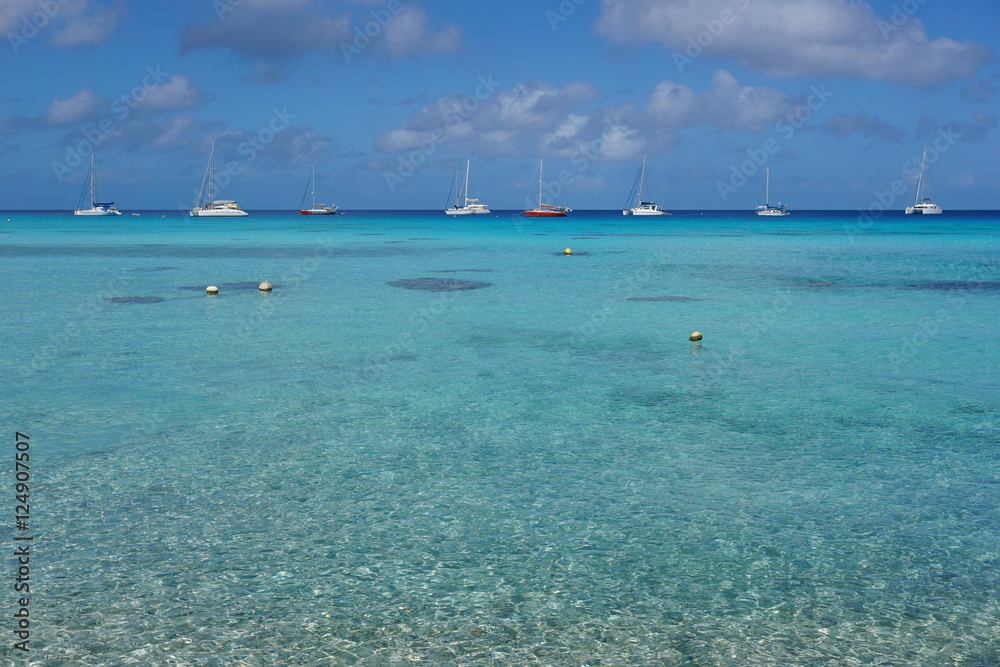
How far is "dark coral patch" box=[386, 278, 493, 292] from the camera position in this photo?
3625 cm

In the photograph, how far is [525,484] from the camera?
10914mm

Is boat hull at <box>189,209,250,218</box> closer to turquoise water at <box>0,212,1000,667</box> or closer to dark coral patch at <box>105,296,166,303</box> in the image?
dark coral patch at <box>105,296,166,303</box>

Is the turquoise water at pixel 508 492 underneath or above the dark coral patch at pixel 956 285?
underneath

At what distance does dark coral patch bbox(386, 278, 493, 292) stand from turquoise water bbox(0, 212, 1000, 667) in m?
11.2

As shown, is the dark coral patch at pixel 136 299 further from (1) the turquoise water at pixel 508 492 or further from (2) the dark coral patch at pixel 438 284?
(2) the dark coral patch at pixel 438 284

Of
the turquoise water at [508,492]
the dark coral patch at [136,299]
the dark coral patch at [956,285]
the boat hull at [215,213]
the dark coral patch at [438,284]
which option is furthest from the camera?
the boat hull at [215,213]

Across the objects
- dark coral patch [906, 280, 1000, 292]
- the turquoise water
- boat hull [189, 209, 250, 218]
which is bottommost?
the turquoise water

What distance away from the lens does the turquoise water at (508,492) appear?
7273mm

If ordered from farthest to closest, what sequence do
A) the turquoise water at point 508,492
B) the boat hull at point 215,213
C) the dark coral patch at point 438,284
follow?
the boat hull at point 215,213, the dark coral patch at point 438,284, the turquoise water at point 508,492

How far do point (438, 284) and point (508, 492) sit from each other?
27978mm

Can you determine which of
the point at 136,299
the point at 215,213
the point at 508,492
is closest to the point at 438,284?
the point at 136,299

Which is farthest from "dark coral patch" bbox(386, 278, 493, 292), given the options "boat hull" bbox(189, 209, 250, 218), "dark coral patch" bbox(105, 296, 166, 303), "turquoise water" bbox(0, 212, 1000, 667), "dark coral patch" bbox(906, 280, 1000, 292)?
"boat hull" bbox(189, 209, 250, 218)

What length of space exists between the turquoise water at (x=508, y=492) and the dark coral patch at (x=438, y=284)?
11.2m

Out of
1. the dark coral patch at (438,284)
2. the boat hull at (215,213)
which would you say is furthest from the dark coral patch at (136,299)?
the boat hull at (215,213)
